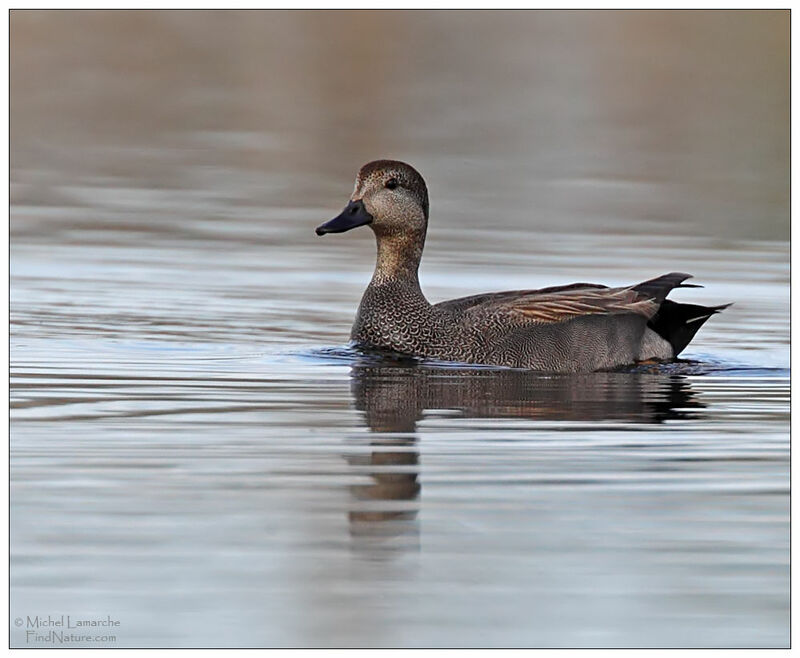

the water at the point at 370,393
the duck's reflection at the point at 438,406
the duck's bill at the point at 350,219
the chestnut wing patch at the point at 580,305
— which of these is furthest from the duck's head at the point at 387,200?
the duck's reflection at the point at 438,406

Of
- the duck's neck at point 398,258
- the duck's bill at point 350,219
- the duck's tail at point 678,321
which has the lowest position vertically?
the duck's tail at point 678,321

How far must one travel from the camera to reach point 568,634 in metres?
6.30

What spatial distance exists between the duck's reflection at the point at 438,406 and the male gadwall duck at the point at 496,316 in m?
0.24

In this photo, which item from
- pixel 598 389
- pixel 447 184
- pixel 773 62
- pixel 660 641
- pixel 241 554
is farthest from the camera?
pixel 773 62

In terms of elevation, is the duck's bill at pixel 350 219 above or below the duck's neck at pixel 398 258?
above

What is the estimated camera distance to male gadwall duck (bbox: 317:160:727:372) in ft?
38.0

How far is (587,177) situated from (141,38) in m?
14.9

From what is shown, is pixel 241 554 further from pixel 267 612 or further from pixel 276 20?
pixel 276 20

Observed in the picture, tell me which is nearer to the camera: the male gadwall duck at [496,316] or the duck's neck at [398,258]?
the male gadwall duck at [496,316]

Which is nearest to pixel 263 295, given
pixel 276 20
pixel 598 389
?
pixel 598 389

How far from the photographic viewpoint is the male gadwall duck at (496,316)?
38.0 feet

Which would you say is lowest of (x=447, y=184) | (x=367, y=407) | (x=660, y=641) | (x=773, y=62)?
(x=660, y=641)

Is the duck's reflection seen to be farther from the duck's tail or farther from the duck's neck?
the duck's neck

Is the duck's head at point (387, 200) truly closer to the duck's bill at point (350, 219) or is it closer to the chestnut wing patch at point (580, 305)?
the duck's bill at point (350, 219)
